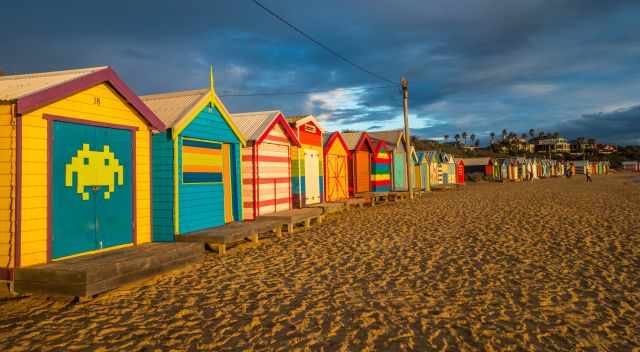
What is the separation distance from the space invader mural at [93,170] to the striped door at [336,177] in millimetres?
11153

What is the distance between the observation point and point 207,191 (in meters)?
9.36

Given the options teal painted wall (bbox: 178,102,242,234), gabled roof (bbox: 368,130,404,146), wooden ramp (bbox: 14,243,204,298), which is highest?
gabled roof (bbox: 368,130,404,146)

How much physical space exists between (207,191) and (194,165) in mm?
725

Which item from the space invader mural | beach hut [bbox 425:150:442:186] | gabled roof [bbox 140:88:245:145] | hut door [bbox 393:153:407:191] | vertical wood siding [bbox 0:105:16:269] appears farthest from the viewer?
beach hut [bbox 425:150:442:186]

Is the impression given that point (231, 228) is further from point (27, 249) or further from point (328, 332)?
point (328, 332)

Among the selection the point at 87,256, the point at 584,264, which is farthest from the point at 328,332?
the point at 584,264

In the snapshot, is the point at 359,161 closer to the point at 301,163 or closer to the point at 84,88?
the point at 301,163

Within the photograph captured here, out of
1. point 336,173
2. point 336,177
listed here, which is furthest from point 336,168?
point 336,177

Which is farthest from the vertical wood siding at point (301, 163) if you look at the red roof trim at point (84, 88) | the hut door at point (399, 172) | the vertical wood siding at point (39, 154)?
the hut door at point (399, 172)

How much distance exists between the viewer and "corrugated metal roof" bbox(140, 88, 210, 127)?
27.9ft

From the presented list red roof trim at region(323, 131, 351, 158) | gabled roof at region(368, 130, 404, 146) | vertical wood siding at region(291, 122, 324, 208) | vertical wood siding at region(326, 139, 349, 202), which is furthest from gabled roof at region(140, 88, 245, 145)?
gabled roof at region(368, 130, 404, 146)

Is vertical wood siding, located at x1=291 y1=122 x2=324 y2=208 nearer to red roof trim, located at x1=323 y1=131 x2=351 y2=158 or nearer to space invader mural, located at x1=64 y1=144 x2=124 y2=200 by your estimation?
red roof trim, located at x1=323 y1=131 x2=351 y2=158

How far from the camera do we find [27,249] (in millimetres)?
5613

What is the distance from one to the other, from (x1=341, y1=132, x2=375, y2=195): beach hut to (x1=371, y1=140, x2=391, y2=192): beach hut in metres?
0.34
